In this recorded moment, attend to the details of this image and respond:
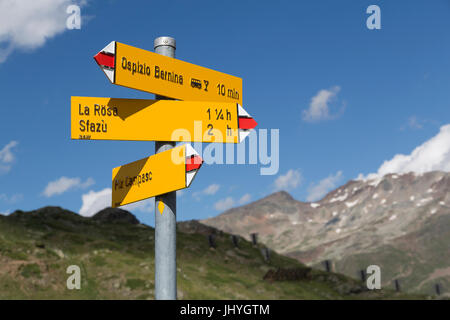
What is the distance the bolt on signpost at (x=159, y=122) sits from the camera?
5130mm

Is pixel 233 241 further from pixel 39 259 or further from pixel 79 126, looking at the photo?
pixel 79 126

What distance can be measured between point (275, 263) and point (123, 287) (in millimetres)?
36197

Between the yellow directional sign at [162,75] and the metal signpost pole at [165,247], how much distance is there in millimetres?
1334

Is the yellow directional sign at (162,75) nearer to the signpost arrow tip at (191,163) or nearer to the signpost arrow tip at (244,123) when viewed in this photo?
the signpost arrow tip at (244,123)

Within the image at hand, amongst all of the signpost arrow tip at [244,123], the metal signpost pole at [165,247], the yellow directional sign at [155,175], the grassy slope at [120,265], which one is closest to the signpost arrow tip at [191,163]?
the yellow directional sign at [155,175]

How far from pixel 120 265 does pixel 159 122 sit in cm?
4321

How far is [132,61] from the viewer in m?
5.52

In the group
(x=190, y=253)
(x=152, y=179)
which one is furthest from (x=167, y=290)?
(x=190, y=253)

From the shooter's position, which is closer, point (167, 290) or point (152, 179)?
point (167, 290)

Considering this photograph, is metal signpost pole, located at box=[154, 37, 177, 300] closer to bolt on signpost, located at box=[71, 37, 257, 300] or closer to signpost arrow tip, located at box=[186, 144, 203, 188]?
bolt on signpost, located at box=[71, 37, 257, 300]

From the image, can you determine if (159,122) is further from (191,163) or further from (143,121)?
(191,163)

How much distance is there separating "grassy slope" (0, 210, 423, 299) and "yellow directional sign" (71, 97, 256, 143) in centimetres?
3342

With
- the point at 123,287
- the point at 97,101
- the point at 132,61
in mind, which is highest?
the point at 132,61
